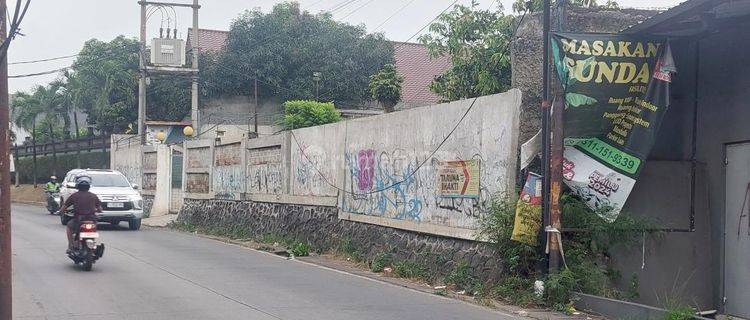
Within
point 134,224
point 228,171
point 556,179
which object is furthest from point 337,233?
point 134,224

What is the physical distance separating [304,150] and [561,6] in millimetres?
10445

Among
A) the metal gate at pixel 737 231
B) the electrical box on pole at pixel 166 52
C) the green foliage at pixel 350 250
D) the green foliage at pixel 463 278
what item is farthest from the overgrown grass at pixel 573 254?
the electrical box on pole at pixel 166 52

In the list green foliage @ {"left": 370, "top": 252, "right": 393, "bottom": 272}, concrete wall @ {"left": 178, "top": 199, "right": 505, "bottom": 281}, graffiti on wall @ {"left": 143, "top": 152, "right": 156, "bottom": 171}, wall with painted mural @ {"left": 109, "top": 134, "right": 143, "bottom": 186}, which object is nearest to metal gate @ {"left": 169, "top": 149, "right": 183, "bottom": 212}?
graffiti on wall @ {"left": 143, "top": 152, "right": 156, "bottom": 171}

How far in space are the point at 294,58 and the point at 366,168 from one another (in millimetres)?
26669

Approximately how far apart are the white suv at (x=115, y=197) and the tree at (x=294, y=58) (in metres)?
17.8

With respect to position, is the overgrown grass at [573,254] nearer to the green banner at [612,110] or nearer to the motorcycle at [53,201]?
the green banner at [612,110]

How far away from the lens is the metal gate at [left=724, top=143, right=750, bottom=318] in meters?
11.5

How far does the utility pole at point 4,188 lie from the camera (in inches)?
255

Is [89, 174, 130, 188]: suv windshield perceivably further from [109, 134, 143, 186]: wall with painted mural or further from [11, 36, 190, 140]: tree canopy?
[11, 36, 190, 140]: tree canopy

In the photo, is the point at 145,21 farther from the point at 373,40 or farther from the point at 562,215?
the point at 562,215

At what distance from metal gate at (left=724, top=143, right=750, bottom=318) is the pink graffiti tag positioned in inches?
292

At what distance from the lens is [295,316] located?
988 cm

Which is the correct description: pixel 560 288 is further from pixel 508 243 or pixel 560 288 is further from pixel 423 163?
pixel 423 163

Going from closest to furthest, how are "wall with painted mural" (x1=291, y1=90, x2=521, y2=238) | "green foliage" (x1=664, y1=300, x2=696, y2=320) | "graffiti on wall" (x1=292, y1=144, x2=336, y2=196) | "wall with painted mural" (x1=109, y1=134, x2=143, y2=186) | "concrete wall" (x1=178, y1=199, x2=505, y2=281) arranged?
"green foliage" (x1=664, y1=300, x2=696, y2=320)
"wall with painted mural" (x1=291, y1=90, x2=521, y2=238)
"concrete wall" (x1=178, y1=199, x2=505, y2=281)
"graffiti on wall" (x1=292, y1=144, x2=336, y2=196)
"wall with painted mural" (x1=109, y1=134, x2=143, y2=186)
